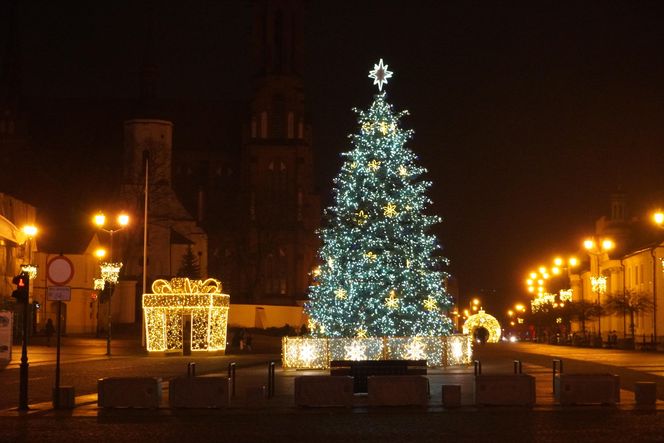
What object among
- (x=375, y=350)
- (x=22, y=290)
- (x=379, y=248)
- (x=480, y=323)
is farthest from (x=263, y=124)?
(x=22, y=290)

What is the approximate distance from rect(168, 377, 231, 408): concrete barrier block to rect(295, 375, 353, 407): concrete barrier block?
1518 millimetres

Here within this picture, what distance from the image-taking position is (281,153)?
124 meters

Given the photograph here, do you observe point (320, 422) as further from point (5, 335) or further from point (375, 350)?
point (5, 335)

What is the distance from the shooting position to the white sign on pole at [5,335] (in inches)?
1585

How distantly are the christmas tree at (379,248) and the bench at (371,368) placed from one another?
11.7 m

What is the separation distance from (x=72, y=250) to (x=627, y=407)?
232ft

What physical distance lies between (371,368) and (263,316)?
2636 inches

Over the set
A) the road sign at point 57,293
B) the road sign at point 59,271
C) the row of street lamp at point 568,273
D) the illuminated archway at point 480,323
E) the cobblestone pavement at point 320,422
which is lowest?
the cobblestone pavement at point 320,422

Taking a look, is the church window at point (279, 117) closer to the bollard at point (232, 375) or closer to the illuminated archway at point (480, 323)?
the illuminated archway at point (480, 323)

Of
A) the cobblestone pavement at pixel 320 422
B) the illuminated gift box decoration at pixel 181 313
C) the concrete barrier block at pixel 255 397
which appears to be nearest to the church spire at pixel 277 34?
the illuminated gift box decoration at pixel 181 313

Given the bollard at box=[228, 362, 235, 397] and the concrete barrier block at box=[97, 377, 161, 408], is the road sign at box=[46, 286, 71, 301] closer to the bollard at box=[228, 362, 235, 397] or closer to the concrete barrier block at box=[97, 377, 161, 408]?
the concrete barrier block at box=[97, 377, 161, 408]

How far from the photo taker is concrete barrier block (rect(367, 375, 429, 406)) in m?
25.1

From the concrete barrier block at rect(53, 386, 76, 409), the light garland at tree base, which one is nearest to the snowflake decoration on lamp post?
the light garland at tree base

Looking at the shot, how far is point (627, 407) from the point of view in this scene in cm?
2442
